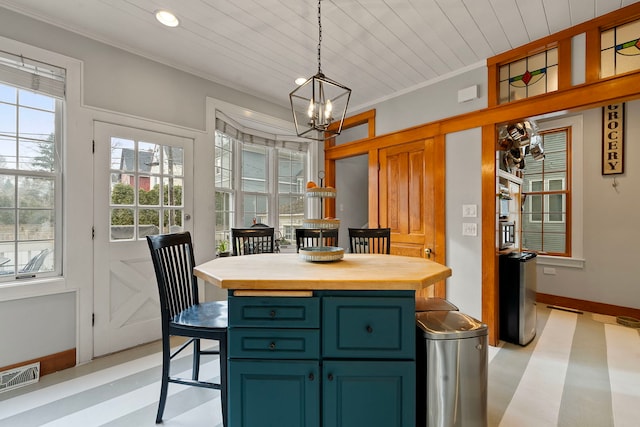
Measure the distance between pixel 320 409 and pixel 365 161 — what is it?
449cm

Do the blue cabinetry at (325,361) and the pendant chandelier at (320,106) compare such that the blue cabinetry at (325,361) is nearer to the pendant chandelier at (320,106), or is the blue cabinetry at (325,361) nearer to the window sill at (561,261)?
the pendant chandelier at (320,106)

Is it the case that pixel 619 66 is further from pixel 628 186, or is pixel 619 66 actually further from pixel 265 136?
pixel 265 136

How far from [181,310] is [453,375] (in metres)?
1.62

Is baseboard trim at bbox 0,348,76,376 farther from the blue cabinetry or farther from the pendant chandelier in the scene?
the pendant chandelier

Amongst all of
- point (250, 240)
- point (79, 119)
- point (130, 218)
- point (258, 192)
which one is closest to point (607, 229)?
point (250, 240)

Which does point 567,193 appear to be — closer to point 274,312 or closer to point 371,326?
point 371,326

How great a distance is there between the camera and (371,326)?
134 cm

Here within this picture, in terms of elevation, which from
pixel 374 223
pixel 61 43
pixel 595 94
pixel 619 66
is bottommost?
pixel 374 223

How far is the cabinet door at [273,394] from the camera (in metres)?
1.34

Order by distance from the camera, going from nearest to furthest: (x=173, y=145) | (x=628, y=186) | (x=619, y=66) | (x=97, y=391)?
1. (x=97, y=391)
2. (x=619, y=66)
3. (x=173, y=145)
4. (x=628, y=186)

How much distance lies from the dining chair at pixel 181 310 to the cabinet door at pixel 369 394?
60 cm

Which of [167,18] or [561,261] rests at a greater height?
[167,18]

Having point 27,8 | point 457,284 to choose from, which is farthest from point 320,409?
point 27,8

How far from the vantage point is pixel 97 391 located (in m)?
2.12
